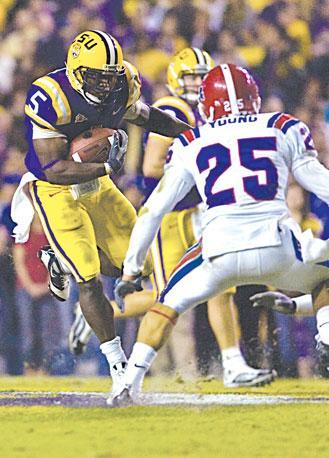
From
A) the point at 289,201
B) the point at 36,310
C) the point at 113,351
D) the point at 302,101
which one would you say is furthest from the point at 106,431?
the point at 302,101

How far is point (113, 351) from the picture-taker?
4090mm

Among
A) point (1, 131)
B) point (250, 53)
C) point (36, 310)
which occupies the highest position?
point (250, 53)

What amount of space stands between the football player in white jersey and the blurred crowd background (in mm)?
1656

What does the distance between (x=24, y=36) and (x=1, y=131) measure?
61 centimetres

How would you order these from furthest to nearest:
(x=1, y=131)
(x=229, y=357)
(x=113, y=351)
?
(x=1, y=131)
(x=229, y=357)
(x=113, y=351)

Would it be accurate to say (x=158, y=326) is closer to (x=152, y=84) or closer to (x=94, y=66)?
(x=94, y=66)

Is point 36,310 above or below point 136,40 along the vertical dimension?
below

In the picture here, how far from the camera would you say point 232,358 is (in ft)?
14.3

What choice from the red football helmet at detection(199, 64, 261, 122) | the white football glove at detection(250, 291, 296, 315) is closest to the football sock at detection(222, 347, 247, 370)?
the white football glove at detection(250, 291, 296, 315)

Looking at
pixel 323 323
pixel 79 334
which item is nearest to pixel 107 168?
pixel 323 323

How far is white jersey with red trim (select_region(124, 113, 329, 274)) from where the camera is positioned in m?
3.56

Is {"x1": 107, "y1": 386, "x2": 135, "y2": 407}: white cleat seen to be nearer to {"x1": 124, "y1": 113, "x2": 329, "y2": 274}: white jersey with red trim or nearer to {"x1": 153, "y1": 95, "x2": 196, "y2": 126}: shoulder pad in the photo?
{"x1": 124, "y1": 113, "x2": 329, "y2": 274}: white jersey with red trim

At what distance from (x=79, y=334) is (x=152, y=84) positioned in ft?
4.59

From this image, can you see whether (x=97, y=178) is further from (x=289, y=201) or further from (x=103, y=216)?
(x=289, y=201)
